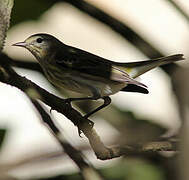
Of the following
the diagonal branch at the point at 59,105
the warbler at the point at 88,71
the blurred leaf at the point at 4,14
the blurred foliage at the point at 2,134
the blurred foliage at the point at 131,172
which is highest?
the blurred leaf at the point at 4,14

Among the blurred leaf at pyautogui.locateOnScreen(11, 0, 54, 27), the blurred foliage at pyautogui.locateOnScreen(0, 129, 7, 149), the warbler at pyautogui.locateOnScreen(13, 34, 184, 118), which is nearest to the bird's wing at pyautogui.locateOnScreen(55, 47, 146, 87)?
the warbler at pyautogui.locateOnScreen(13, 34, 184, 118)

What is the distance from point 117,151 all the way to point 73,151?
61 cm

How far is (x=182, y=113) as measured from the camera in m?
0.74

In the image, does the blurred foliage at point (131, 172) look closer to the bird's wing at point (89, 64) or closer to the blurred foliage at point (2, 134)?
the blurred foliage at point (2, 134)

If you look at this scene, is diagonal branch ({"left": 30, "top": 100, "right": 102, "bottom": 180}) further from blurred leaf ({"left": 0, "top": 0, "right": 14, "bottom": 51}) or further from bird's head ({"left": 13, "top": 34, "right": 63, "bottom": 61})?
bird's head ({"left": 13, "top": 34, "right": 63, "bottom": 61})

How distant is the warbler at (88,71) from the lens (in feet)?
8.27

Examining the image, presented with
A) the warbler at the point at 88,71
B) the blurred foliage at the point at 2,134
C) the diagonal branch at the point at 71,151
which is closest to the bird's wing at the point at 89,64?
the warbler at the point at 88,71

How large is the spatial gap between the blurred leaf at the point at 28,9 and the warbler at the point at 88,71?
0.18 metres

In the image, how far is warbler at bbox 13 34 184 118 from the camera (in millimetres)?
2520

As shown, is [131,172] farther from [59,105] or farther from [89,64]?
[89,64]

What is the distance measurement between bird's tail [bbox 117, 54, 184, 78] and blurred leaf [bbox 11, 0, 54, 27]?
0.51 metres

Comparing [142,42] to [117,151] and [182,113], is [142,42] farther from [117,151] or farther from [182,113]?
[182,113]

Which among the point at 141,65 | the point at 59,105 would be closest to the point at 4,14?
the point at 59,105

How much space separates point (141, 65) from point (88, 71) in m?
0.30
